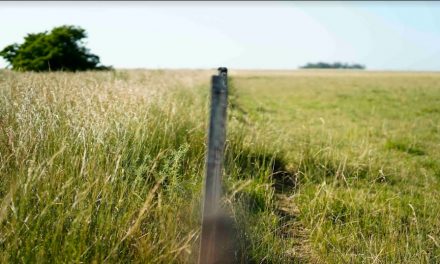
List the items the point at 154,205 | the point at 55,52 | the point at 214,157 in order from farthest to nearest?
the point at 55,52
the point at 154,205
the point at 214,157

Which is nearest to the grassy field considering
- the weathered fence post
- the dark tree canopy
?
the weathered fence post

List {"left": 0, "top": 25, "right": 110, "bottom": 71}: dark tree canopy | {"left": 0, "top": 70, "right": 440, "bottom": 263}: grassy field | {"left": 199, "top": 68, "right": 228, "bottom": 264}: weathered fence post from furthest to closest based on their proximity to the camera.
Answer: {"left": 0, "top": 25, "right": 110, "bottom": 71}: dark tree canopy, {"left": 0, "top": 70, "right": 440, "bottom": 263}: grassy field, {"left": 199, "top": 68, "right": 228, "bottom": 264}: weathered fence post

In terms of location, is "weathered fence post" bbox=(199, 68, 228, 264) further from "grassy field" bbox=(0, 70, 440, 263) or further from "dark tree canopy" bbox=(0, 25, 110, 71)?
"dark tree canopy" bbox=(0, 25, 110, 71)

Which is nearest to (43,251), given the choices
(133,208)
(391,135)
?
(133,208)

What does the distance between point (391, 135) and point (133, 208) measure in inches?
277

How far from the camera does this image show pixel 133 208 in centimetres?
233

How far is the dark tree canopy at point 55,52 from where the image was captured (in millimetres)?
29500

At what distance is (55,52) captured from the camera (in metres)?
29.3

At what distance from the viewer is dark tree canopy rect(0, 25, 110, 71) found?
29.5 m

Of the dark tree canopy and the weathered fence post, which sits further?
the dark tree canopy

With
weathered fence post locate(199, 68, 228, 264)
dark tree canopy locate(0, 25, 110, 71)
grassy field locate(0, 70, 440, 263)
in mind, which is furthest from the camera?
dark tree canopy locate(0, 25, 110, 71)

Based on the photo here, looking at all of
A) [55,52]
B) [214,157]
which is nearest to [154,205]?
[214,157]

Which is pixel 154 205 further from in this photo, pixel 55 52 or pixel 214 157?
pixel 55 52

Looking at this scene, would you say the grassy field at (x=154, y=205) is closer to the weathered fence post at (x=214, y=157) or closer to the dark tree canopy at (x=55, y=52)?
the weathered fence post at (x=214, y=157)
